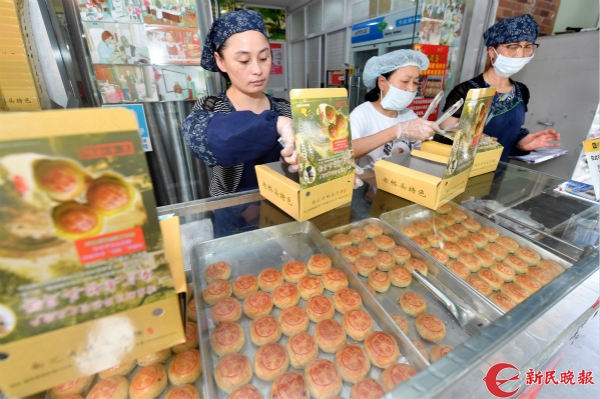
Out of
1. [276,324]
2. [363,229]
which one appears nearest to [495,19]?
[363,229]

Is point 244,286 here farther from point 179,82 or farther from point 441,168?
point 179,82

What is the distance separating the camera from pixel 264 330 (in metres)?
1.01

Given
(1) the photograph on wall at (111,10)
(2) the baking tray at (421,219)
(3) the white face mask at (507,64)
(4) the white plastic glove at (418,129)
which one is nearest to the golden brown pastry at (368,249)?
(2) the baking tray at (421,219)

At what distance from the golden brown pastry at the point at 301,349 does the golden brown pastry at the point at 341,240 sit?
1.53 feet

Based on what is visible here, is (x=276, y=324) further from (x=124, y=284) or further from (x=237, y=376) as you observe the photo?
(x=124, y=284)

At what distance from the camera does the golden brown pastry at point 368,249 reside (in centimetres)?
135

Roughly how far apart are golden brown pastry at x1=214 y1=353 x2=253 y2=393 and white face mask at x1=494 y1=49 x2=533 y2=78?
307 cm

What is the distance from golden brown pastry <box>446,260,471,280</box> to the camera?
4.00 feet

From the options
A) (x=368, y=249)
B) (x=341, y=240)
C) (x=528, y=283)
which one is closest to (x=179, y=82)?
(x=341, y=240)

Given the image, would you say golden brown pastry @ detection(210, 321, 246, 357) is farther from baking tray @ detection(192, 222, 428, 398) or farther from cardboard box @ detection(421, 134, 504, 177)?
cardboard box @ detection(421, 134, 504, 177)

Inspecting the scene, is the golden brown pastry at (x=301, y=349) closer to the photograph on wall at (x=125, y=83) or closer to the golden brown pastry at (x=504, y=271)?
the golden brown pastry at (x=504, y=271)

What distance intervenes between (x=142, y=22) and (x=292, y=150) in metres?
2.45

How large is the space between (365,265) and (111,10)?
3060 mm

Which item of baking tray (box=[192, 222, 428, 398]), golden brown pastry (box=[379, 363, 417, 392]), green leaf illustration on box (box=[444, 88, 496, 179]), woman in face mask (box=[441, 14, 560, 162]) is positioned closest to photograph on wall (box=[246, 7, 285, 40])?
woman in face mask (box=[441, 14, 560, 162])
